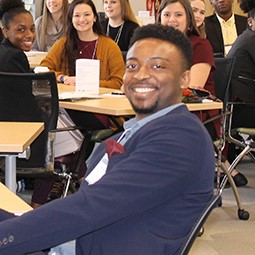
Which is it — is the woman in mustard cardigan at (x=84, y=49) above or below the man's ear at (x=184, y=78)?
below

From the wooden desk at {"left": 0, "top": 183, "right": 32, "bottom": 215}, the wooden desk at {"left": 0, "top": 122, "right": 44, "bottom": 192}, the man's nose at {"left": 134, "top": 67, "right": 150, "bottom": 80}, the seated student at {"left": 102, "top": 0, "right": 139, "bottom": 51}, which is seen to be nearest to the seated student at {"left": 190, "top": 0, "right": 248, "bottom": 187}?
the seated student at {"left": 102, "top": 0, "right": 139, "bottom": 51}

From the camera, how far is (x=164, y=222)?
126cm

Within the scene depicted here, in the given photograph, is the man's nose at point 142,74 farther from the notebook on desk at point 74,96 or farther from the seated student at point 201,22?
the seated student at point 201,22

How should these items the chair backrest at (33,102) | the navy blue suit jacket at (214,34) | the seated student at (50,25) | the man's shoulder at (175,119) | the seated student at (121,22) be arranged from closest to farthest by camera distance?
1. the man's shoulder at (175,119)
2. the chair backrest at (33,102)
3. the seated student at (121,22)
4. the navy blue suit jacket at (214,34)
5. the seated student at (50,25)

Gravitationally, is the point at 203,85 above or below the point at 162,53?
below

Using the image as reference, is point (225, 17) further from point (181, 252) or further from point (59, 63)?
point (181, 252)

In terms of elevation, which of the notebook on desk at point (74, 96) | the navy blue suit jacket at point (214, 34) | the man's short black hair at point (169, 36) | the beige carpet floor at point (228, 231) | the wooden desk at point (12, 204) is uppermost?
the man's short black hair at point (169, 36)

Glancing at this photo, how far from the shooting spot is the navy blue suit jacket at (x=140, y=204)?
119cm

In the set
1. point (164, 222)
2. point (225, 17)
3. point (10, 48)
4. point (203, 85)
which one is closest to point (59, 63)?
point (10, 48)

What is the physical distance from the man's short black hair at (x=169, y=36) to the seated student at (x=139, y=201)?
0.16 m

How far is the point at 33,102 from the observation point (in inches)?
119

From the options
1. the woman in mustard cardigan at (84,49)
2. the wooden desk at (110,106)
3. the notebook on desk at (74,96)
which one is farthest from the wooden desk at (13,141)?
the woman in mustard cardigan at (84,49)

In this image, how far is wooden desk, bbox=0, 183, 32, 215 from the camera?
1593 mm

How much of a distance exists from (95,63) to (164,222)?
7.67 feet
